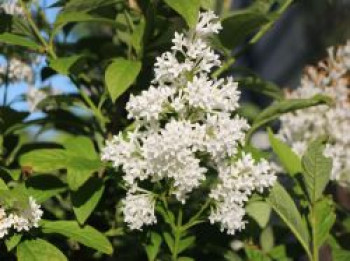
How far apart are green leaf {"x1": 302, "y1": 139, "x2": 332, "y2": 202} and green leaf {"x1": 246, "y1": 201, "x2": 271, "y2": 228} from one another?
226mm

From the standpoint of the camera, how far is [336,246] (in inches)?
51.1

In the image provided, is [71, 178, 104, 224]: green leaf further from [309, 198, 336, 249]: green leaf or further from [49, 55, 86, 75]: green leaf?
[309, 198, 336, 249]: green leaf

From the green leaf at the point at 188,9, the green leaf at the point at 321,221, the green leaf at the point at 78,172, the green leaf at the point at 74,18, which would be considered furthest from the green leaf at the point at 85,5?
the green leaf at the point at 321,221

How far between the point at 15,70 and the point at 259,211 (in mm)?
615

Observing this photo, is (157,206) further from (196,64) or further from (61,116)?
(61,116)

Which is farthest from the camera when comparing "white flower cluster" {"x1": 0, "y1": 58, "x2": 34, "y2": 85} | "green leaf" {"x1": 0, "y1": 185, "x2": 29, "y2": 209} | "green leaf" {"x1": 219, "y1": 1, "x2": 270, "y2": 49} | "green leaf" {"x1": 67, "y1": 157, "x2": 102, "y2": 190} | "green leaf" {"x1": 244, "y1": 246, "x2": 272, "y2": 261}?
"white flower cluster" {"x1": 0, "y1": 58, "x2": 34, "y2": 85}

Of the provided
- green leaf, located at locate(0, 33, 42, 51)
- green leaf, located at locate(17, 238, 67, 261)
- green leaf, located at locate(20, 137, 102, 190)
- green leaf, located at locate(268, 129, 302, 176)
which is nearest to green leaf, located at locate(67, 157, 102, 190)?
green leaf, located at locate(20, 137, 102, 190)

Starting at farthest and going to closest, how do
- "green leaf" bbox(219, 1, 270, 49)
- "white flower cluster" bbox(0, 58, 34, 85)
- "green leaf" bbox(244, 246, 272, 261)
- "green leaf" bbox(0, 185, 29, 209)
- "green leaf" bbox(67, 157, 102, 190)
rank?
"white flower cluster" bbox(0, 58, 34, 85), "green leaf" bbox(244, 246, 272, 261), "green leaf" bbox(219, 1, 270, 49), "green leaf" bbox(67, 157, 102, 190), "green leaf" bbox(0, 185, 29, 209)

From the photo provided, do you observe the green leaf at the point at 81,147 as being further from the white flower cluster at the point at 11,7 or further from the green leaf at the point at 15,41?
the white flower cluster at the point at 11,7

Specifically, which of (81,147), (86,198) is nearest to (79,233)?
(86,198)

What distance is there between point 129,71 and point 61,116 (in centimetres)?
39

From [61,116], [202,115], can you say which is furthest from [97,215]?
[202,115]

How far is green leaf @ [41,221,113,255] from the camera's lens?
41.6 inches

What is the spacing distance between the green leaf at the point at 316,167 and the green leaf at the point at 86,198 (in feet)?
1.14
